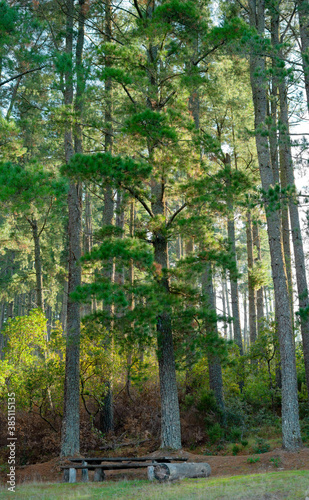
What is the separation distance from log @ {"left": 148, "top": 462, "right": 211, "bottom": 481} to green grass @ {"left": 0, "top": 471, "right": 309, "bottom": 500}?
0.17 metres

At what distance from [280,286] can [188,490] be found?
526 cm

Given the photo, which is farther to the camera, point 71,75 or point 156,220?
point 71,75

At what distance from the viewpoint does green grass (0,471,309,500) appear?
238 inches

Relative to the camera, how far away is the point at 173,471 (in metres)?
8.09

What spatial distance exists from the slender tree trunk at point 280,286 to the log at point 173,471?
237cm

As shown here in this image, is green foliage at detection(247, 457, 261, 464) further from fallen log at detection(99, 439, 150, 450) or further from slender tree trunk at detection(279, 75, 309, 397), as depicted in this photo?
fallen log at detection(99, 439, 150, 450)

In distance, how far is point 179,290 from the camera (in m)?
11.7

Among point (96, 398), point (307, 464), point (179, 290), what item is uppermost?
point (179, 290)

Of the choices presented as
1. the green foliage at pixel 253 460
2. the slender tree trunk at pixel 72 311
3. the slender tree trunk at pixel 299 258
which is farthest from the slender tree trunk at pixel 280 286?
the slender tree trunk at pixel 72 311

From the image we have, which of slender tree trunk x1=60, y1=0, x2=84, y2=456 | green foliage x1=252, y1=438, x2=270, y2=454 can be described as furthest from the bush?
slender tree trunk x1=60, y1=0, x2=84, y2=456

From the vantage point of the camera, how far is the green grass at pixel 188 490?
19.8 feet

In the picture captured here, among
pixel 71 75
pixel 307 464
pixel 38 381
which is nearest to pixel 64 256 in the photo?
pixel 38 381

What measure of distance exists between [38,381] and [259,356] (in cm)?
736

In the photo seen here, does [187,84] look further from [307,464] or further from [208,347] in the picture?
[307,464]
